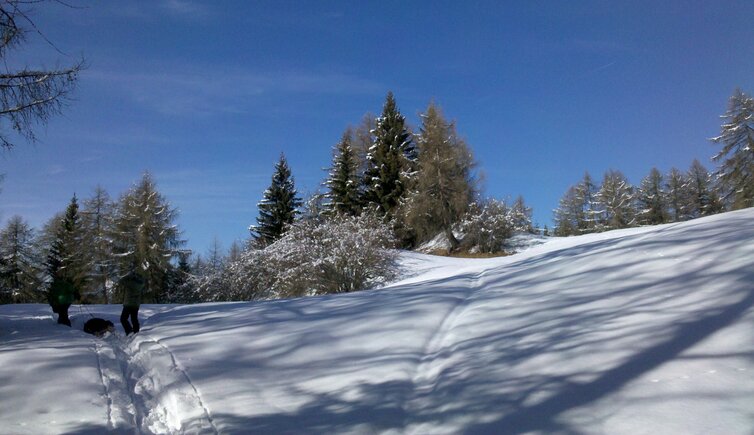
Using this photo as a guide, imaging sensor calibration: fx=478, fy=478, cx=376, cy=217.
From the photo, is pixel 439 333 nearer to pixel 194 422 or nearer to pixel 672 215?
pixel 194 422

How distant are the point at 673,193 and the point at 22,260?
182 ft

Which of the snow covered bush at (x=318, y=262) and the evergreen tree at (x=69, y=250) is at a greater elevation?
the evergreen tree at (x=69, y=250)

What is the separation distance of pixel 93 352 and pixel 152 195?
31.2m

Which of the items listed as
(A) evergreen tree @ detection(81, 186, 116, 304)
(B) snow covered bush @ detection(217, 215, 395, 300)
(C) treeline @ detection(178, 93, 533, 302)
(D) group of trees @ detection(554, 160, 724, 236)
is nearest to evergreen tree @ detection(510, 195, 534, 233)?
(C) treeline @ detection(178, 93, 533, 302)

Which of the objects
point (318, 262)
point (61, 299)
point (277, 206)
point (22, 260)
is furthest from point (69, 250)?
point (61, 299)

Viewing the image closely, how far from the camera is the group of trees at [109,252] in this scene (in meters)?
32.9

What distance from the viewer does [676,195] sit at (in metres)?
46.3

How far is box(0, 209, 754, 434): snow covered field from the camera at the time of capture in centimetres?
382

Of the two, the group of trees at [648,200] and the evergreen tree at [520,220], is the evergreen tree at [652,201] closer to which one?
the group of trees at [648,200]

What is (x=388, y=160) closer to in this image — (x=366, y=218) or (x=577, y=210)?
(x=366, y=218)

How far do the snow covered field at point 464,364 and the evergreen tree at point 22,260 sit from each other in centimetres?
2851

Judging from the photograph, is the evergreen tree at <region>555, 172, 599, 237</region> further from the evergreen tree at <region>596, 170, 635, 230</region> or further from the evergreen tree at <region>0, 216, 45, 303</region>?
the evergreen tree at <region>0, 216, 45, 303</region>

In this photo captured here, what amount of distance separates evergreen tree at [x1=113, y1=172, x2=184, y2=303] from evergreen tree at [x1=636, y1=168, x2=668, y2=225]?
140 feet

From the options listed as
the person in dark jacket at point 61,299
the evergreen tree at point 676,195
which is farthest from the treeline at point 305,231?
the evergreen tree at point 676,195
